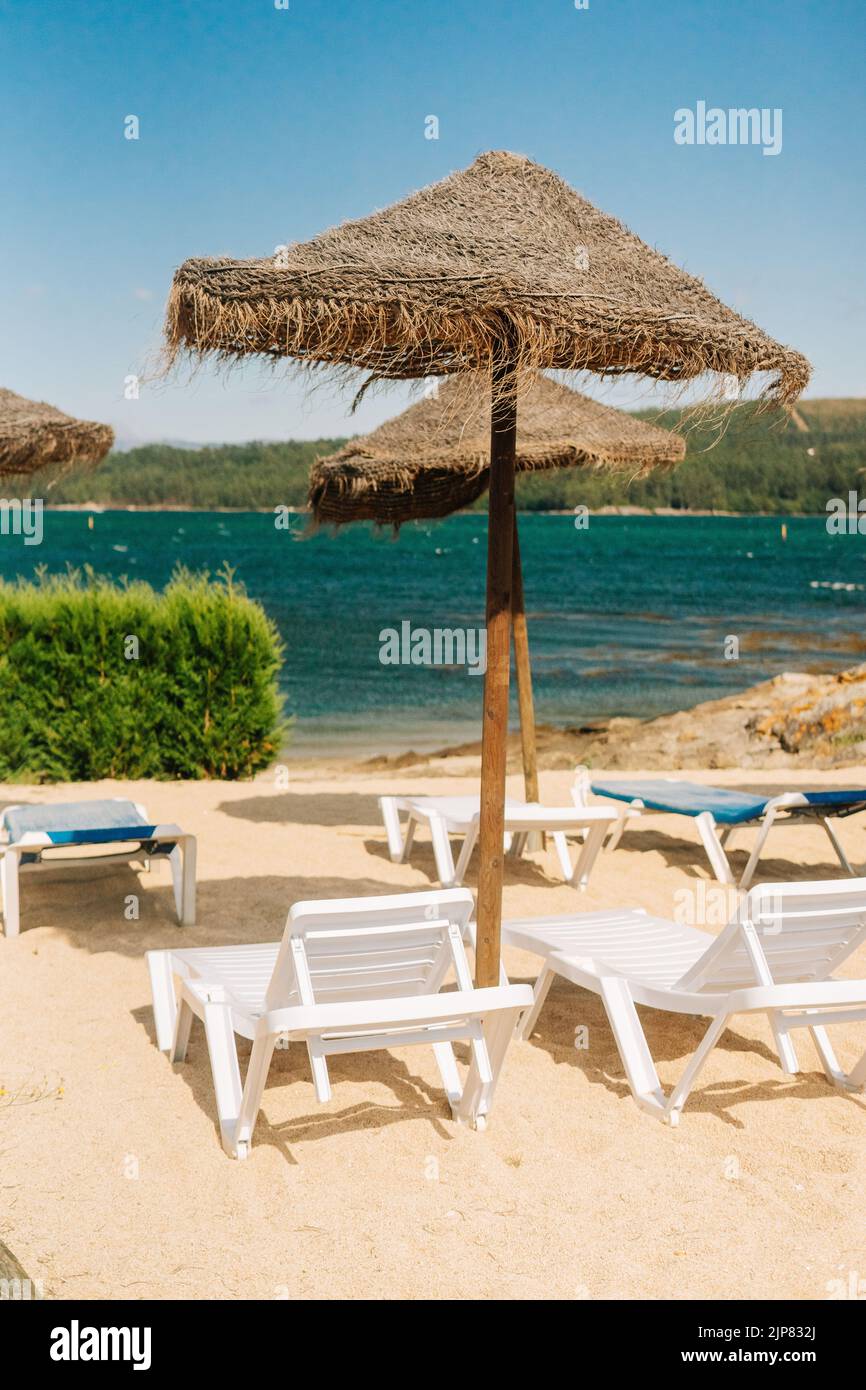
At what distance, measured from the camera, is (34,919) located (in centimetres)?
600

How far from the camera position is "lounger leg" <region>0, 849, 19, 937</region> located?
5.64 m

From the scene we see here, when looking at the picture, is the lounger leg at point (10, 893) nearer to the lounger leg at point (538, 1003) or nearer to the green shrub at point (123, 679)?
the lounger leg at point (538, 1003)

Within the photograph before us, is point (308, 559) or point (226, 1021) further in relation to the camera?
point (308, 559)

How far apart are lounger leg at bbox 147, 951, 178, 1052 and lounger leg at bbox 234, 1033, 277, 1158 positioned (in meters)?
0.86

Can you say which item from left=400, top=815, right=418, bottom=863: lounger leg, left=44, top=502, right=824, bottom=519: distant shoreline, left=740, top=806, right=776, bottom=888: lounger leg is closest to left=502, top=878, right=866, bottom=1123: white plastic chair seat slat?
left=740, top=806, right=776, bottom=888: lounger leg

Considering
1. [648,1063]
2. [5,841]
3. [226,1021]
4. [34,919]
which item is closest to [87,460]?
[5,841]

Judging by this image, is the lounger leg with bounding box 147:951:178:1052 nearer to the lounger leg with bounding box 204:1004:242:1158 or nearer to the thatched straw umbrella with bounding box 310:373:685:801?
the lounger leg with bounding box 204:1004:242:1158

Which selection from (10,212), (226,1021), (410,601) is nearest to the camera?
(226,1021)

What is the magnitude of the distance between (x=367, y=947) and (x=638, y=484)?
53540 mm

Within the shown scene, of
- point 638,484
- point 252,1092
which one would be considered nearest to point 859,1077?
point 252,1092

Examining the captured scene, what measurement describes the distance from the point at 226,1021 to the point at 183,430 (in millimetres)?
71501

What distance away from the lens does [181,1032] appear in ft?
13.2

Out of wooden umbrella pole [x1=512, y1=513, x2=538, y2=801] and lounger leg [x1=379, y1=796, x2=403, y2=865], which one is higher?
wooden umbrella pole [x1=512, y1=513, x2=538, y2=801]
